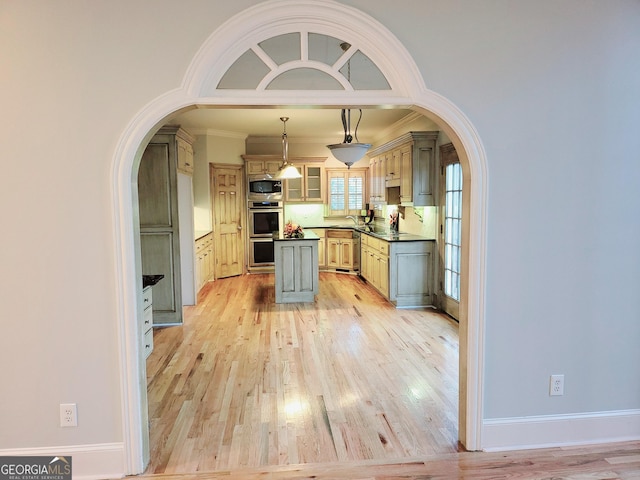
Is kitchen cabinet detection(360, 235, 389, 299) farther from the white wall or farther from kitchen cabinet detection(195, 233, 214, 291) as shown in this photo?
the white wall

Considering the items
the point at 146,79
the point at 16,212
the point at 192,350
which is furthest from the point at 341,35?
the point at 192,350

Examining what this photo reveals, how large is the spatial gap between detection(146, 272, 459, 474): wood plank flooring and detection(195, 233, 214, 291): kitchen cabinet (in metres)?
0.97

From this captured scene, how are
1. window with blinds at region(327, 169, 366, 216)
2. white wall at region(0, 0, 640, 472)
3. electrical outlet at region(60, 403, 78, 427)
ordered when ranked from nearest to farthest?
white wall at region(0, 0, 640, 472)
electrical outlet at region(60, 403, 78, 427)
window with blinds at region(327, 169, 366, 216)

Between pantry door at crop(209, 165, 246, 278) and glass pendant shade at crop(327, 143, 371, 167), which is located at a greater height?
glass pendant shade at crop(327, 143, 371, 167)

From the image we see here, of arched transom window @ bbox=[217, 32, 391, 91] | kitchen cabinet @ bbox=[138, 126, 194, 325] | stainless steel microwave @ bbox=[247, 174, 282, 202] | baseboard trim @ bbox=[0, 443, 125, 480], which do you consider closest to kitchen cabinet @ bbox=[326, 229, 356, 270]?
stainless steel microwave @ bbox=[247, 174, 282, 202]

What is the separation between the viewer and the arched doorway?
2197 mm

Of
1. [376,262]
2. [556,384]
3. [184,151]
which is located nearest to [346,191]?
[376,262]

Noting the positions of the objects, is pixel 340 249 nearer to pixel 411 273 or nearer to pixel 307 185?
pixel 307 185

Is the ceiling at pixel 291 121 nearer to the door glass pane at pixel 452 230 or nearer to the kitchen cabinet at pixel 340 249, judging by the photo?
the door glass pane at pixel 452 230

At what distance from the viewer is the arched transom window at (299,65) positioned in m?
2.29

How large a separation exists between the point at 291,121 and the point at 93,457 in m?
5.60

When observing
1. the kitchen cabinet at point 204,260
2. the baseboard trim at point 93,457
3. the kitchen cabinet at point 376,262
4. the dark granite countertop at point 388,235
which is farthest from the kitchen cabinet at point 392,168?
the baseboard trim at point 93,457

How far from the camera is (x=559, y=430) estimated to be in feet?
8.36

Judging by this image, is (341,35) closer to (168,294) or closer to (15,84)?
(15,84)
